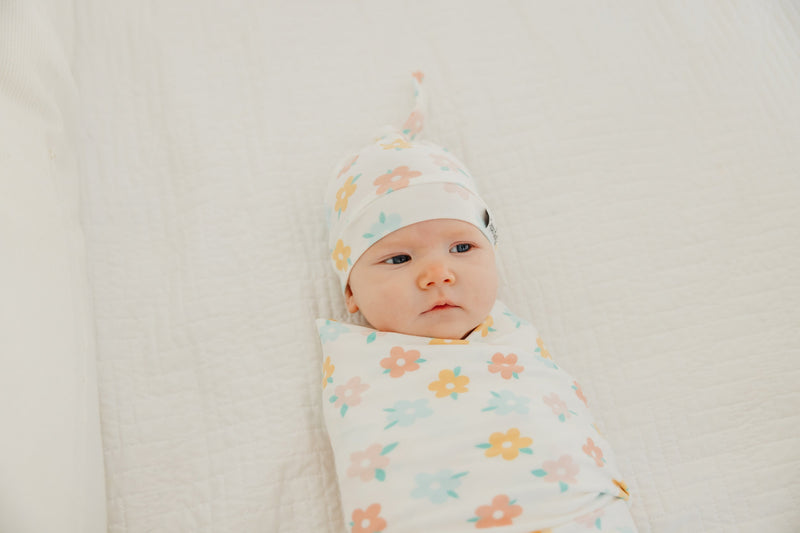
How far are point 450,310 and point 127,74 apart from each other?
939mm

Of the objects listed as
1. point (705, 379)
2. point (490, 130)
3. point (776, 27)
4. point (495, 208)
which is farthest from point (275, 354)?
point (776, 27)

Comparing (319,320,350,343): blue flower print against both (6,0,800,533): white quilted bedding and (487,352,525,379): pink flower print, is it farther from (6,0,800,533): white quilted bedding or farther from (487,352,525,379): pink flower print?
(487,352,525,379): pink flower print

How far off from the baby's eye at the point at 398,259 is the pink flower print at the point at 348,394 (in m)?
0.21

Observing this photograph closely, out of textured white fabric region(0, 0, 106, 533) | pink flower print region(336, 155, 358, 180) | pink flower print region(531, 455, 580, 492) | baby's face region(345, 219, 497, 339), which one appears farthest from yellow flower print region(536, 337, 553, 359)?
textured white fabric region(0, 0, 106, 533)

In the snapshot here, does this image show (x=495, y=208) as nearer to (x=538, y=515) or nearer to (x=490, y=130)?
(x=490, y=130)

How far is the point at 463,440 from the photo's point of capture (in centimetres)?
94

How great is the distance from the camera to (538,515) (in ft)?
2.92

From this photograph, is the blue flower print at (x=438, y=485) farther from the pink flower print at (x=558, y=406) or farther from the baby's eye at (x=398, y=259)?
the baby's eye at (x=398, y=259)

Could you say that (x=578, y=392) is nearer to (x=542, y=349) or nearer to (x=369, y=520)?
(x=542, y=349)

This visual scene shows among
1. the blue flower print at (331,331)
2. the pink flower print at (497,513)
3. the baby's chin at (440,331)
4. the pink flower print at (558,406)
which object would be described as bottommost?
the pink flower print at (497,513)

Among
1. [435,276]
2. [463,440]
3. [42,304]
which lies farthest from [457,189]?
[42,304]

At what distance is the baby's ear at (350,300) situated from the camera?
1.17m

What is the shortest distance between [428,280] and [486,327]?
0.17 m

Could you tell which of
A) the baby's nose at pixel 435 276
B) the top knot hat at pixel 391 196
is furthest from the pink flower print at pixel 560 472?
the top knot hat at pixel 391 196
